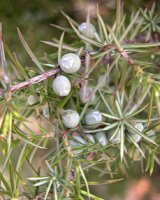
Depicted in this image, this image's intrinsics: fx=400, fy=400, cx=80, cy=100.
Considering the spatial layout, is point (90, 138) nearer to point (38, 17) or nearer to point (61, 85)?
point (61, 85)

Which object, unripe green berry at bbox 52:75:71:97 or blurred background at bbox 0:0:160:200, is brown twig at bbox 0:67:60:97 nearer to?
unripe green berry at bbox 52:75:71:97

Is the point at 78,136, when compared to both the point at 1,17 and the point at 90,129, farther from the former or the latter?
the point at 1,17

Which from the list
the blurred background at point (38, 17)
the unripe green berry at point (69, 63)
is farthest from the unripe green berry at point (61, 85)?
the blurred background at point (38, 17)

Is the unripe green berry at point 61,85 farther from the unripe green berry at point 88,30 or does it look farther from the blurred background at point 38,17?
the blurred background at point 38,17

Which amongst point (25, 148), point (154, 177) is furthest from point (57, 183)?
point (154, 177)

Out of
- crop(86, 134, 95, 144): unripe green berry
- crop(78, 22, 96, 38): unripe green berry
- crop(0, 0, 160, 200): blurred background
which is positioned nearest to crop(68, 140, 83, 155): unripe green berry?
crop(86, 134, 95, 144): unripe green berry

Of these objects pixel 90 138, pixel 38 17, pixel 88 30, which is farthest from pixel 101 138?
pixel 38 17
